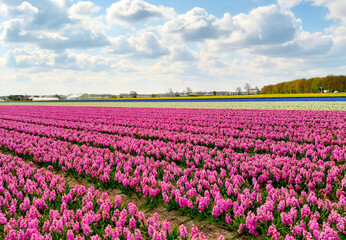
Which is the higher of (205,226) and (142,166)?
(142,166)

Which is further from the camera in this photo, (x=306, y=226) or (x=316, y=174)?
(x=316, y=174)

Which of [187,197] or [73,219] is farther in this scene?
[187,197]

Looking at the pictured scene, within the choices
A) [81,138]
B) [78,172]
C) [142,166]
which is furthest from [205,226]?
[81,138]

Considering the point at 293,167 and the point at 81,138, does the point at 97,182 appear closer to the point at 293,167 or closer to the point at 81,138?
the point at 293,167

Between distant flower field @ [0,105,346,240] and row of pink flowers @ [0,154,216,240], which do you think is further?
distant flower field @ [0,105,346,240]

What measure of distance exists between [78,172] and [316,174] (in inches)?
255

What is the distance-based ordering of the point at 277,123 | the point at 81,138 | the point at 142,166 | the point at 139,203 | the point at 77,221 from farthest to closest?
the point at 277,123 < the point at 81,138 < the point at 142,166 < the point at 139,203 < the point at 77,221

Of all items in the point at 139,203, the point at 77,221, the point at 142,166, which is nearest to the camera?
the point at 77,221

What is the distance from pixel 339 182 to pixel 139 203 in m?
4.76

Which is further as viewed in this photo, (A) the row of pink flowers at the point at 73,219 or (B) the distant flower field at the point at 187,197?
(B) the distant flower field at the point at 187,197

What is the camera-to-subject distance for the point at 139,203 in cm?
593

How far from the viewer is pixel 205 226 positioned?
478 centimetres

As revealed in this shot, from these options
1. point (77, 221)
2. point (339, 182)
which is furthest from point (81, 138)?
point (339, 182)

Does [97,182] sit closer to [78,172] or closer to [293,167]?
[78,172]
